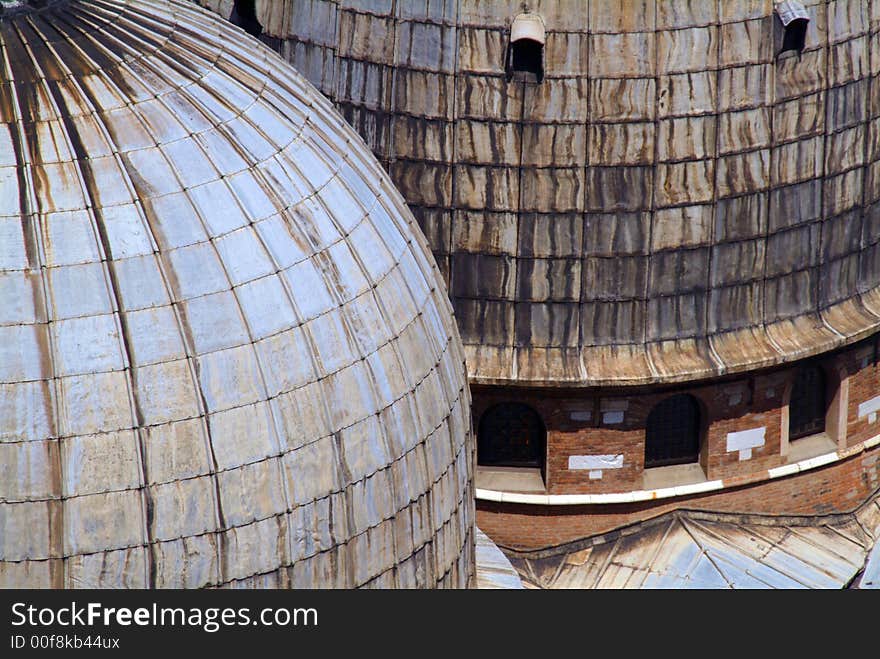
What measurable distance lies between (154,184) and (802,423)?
18548mm

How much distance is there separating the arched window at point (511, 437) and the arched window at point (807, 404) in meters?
4.60

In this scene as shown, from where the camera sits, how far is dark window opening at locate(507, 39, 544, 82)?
39625mm

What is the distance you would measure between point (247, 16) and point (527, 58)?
15.4 feet

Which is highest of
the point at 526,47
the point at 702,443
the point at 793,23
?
the point at 793,23

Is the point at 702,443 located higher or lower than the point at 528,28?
lower

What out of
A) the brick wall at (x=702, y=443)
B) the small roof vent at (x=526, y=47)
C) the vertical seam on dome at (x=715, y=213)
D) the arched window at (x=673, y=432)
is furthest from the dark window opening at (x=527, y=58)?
the arched window at (x=673, y=432)

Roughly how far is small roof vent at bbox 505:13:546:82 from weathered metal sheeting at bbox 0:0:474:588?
8.93m

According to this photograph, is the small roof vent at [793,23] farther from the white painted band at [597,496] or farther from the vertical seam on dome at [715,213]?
the white painted band at [597,496]

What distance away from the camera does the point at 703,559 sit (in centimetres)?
4288

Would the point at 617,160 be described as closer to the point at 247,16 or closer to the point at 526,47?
the point at 526,47

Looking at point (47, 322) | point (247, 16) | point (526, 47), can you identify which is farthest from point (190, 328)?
point (247, 16)

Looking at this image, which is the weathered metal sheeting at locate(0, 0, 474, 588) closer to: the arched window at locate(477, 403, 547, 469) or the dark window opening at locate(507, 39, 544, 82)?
the dark window opening at locate(507, 39, 544, 82)

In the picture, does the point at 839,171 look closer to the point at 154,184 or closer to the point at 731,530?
the point at 731,530

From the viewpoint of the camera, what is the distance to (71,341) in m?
28.1
